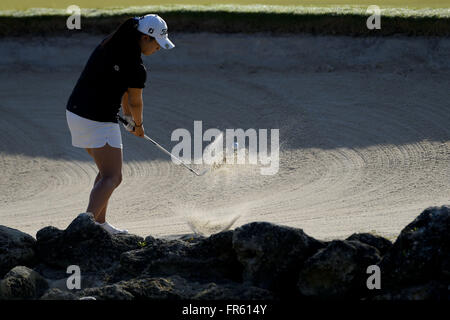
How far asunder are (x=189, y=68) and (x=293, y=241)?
6.26m

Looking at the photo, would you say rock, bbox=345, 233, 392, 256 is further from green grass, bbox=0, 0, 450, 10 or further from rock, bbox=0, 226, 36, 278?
green grass, bbox=0, 0, 450, 10

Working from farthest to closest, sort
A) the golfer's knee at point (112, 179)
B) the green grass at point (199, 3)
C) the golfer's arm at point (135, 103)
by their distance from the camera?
the green grass at point (199, 3)
the golfer's knee at point (112, 179)
the golfer's arm at point (135, 103)

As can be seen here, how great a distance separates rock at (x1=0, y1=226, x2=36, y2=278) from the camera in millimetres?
5125

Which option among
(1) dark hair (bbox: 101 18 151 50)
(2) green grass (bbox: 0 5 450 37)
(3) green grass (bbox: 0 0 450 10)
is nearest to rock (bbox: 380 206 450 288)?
(1) dark hair (bbox: 101 18 151 50)

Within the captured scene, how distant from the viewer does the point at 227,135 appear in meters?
9.38

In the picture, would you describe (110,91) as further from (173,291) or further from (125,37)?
(173,291)

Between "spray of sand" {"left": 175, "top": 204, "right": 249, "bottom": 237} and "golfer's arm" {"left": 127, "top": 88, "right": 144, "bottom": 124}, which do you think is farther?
"spray of sand" {"left": 175, "top": 204, "right": 249, "bottom": 237}

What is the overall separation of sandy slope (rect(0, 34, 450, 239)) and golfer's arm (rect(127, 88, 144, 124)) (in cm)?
128

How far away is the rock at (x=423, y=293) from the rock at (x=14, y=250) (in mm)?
2340

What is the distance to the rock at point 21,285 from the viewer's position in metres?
4.74

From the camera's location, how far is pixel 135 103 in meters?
5.93

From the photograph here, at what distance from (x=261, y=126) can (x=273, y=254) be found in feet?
16.2

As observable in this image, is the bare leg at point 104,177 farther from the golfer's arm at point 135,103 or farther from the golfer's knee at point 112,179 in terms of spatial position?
the golfer's arm at point 135,103

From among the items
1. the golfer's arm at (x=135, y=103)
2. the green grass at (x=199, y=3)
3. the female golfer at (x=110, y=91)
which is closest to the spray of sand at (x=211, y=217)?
the female golfer at (x=110, y=91)
